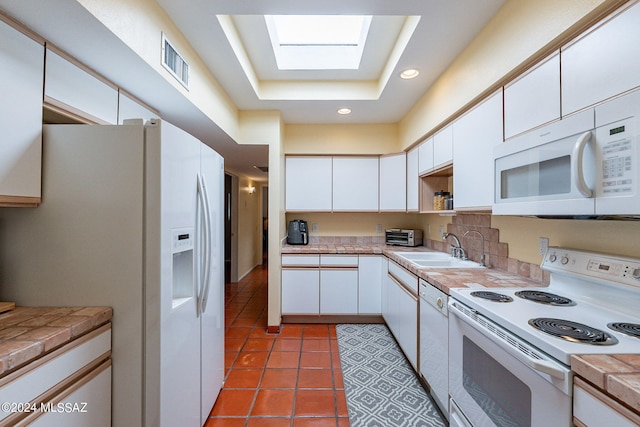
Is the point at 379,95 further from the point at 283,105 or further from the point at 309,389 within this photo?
the point at 309,389

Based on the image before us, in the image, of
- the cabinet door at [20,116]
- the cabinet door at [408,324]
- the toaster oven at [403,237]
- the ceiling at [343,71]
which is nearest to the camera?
the cabinet door at [20,116]

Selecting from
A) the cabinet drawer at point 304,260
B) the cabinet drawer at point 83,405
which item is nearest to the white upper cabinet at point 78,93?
the cabinet drawer at point 83,405

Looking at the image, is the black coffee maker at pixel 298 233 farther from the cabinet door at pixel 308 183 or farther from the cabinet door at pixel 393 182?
the cabinet door at pixel 393 182

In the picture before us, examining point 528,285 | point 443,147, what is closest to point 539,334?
point 528,285

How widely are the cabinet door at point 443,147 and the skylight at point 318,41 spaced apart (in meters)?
0.99

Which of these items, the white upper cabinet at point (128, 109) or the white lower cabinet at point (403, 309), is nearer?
the white upper cabinet at point (128, 109)

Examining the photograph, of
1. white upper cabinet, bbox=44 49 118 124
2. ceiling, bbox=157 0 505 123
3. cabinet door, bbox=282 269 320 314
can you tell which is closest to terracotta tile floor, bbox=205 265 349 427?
cabinet door, bbox=282 269 320 314

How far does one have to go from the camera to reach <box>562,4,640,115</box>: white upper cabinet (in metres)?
0.89

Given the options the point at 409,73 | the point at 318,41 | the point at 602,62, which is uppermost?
the point at 318,41

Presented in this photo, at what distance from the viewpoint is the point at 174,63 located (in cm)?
159

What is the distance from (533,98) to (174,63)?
6.62ft

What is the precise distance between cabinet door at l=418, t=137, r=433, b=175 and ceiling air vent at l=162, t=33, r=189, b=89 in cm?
213

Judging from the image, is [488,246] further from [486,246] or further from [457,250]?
[457,250]

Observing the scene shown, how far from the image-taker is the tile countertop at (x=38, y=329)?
0.81 meters
